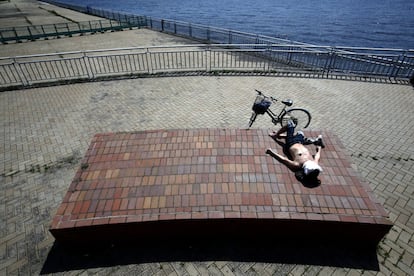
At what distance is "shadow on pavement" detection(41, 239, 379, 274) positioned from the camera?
397 centimetres

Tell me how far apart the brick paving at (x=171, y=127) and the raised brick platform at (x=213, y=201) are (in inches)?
21.2

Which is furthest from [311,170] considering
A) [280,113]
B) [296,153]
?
[280,113]

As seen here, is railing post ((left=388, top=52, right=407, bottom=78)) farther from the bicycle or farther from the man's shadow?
the man's shadow

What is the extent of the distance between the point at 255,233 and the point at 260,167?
1.25m

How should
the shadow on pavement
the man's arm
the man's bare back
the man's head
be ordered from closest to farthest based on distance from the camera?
1. the shadow on pavement
2. the man's head
3. the man's bare back
4. the man's arm

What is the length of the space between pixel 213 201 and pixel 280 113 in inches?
166

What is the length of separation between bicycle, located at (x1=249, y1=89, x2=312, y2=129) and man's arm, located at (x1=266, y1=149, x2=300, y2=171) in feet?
6.74

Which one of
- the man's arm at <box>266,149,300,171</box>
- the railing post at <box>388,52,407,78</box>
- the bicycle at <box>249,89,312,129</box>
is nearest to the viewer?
the man's arm at <box>266,149,300,171</box>

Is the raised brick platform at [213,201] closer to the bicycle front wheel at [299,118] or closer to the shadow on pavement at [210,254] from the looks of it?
the shadow on pavement at [210,254]

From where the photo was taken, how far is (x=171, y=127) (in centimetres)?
775

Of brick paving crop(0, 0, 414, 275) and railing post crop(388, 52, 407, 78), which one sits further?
railing post crop(388, 52, 407, 78)

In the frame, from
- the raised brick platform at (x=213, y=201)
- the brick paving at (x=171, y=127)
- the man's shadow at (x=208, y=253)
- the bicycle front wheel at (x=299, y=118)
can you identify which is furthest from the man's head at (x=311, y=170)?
the bicycle front wheel at (x=299, y=118)

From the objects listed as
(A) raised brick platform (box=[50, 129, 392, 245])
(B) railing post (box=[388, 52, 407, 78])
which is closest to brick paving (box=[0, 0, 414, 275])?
(A) raised brick platform (box=[50, 129, 392, 245])

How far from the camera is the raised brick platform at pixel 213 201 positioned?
12.7 feet
